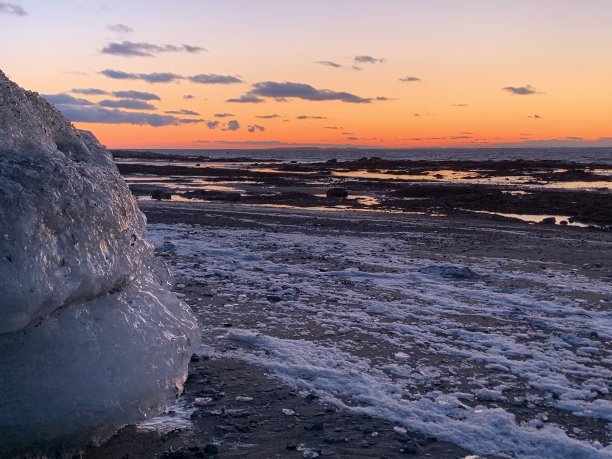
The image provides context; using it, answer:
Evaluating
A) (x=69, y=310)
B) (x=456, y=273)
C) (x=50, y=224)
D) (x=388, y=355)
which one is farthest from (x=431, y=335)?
(x=50, y=224)

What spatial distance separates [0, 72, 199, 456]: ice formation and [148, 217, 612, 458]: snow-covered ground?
201 centimetres

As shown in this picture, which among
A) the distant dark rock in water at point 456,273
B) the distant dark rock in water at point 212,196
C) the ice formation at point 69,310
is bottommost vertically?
the distant dark rock in water at point 212,196

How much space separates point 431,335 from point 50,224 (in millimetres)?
5424

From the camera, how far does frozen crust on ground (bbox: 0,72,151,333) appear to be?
4000 mm

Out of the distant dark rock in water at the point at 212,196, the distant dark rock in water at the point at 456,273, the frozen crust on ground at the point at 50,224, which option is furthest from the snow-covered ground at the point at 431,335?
the distant dark rock in water at the point at 212,196

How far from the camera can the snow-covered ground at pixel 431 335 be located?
5.72 metres

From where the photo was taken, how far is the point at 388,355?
294 inches

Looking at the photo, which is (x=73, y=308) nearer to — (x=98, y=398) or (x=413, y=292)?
(x=98, y=398)

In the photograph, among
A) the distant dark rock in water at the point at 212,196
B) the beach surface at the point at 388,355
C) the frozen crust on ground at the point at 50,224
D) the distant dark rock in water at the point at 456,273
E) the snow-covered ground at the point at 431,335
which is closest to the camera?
the frozen crust on ground at the point at 50,224

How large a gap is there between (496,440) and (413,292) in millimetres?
5669

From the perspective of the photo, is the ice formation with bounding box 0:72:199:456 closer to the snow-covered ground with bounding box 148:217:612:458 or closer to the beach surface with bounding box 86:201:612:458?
the beach surface with bounding box 86:201:612:458

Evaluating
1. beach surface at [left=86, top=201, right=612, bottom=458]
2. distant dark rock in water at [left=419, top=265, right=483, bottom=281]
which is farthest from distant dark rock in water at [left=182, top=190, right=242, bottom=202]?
distant dark rock in water at [left=419, top=265, right=483, bottom=281]

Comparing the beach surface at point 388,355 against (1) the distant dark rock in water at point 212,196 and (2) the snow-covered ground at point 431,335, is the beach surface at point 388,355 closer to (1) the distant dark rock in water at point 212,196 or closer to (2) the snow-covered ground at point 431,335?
(2) the snow-covered ground at point 431,335

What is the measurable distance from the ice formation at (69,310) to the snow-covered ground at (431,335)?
6.59ft
